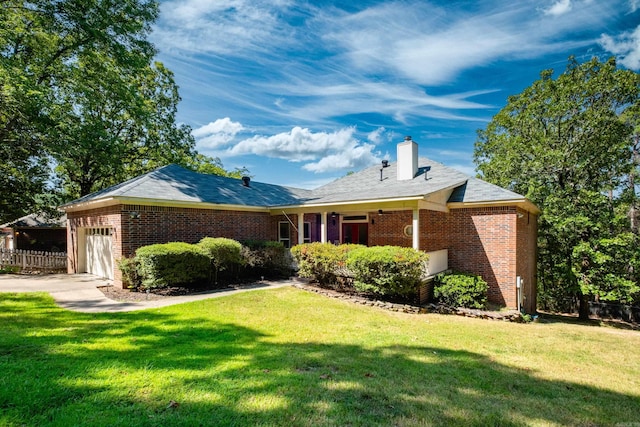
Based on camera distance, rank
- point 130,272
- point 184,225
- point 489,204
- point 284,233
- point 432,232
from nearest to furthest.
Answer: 1. point 130,272
2. point 489,204
3. point 184,225
4. point 432,232
5. point 284,233

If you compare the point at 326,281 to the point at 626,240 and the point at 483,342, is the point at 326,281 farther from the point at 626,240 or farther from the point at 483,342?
the point at 626,240

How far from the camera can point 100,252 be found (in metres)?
12.9

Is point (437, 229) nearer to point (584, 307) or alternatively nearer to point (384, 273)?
point (384, 273)

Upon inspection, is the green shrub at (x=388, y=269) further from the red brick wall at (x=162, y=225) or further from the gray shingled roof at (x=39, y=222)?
the gray shingled roof at (x=39, y=222)

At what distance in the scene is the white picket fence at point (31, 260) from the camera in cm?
1455

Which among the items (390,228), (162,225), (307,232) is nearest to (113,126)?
(162,225)

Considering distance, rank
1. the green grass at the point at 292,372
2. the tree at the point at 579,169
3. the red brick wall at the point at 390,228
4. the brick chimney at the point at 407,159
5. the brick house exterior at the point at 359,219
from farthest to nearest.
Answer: the brick chimney at the point at 407,159 < the tree at the point at 579,169 < the red brick wall at the point at 390,228 < the brick house exterior at the point at 359,219 < the green grass at the point at 292,372

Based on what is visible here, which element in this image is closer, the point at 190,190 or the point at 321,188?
the point at 190,190

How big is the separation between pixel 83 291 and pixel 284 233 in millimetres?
8304

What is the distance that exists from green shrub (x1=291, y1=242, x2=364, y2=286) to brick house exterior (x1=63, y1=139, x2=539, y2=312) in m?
1.20

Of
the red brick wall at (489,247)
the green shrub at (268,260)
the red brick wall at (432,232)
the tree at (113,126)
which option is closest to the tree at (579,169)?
the red brick wall at (432,232)

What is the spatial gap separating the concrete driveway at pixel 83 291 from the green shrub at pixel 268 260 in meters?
0.98

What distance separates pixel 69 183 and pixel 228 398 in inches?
1080

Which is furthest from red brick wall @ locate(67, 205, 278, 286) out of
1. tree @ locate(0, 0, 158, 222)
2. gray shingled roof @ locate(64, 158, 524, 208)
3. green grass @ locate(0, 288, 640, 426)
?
tree @ locate(0, 0, 158, 222)
